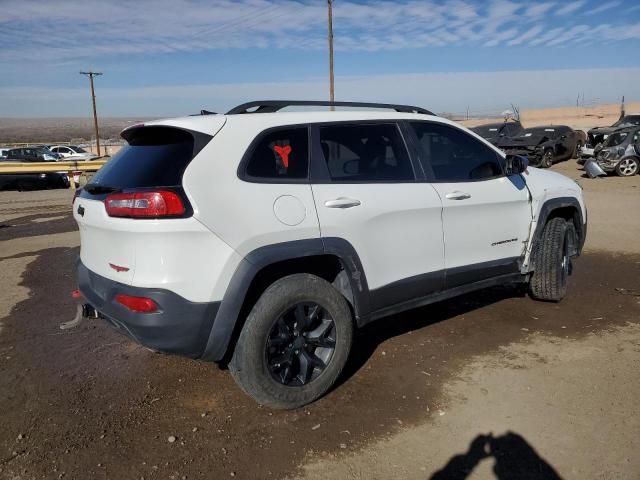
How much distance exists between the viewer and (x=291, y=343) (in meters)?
3.30

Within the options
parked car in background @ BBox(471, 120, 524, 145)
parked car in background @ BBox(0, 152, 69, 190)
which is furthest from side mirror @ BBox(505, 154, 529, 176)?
parked car in background @ BBox(0, 152, 69, 190)

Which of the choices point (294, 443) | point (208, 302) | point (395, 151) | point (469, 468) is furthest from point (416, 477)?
point (395, 151)

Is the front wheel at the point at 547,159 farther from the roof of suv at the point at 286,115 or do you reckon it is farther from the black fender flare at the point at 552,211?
the roof of suv at the point at 286,115

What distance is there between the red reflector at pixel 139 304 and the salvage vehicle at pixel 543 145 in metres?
18.1

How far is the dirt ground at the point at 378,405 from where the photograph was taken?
2822mm

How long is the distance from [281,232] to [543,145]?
1911 cm

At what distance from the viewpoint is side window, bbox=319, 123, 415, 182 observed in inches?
139

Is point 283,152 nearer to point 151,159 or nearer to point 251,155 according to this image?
point 251,155

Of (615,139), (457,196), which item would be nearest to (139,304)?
(457,196)

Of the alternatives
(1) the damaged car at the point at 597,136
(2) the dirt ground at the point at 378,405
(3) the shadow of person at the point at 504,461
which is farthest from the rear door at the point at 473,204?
(1) the damaged car at the point at 597,136

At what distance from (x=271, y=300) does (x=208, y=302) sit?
15.3 inches

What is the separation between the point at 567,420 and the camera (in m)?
3.14

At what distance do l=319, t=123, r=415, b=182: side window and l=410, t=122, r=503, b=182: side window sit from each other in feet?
0.74

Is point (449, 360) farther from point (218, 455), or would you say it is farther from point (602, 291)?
point (602, 291)
